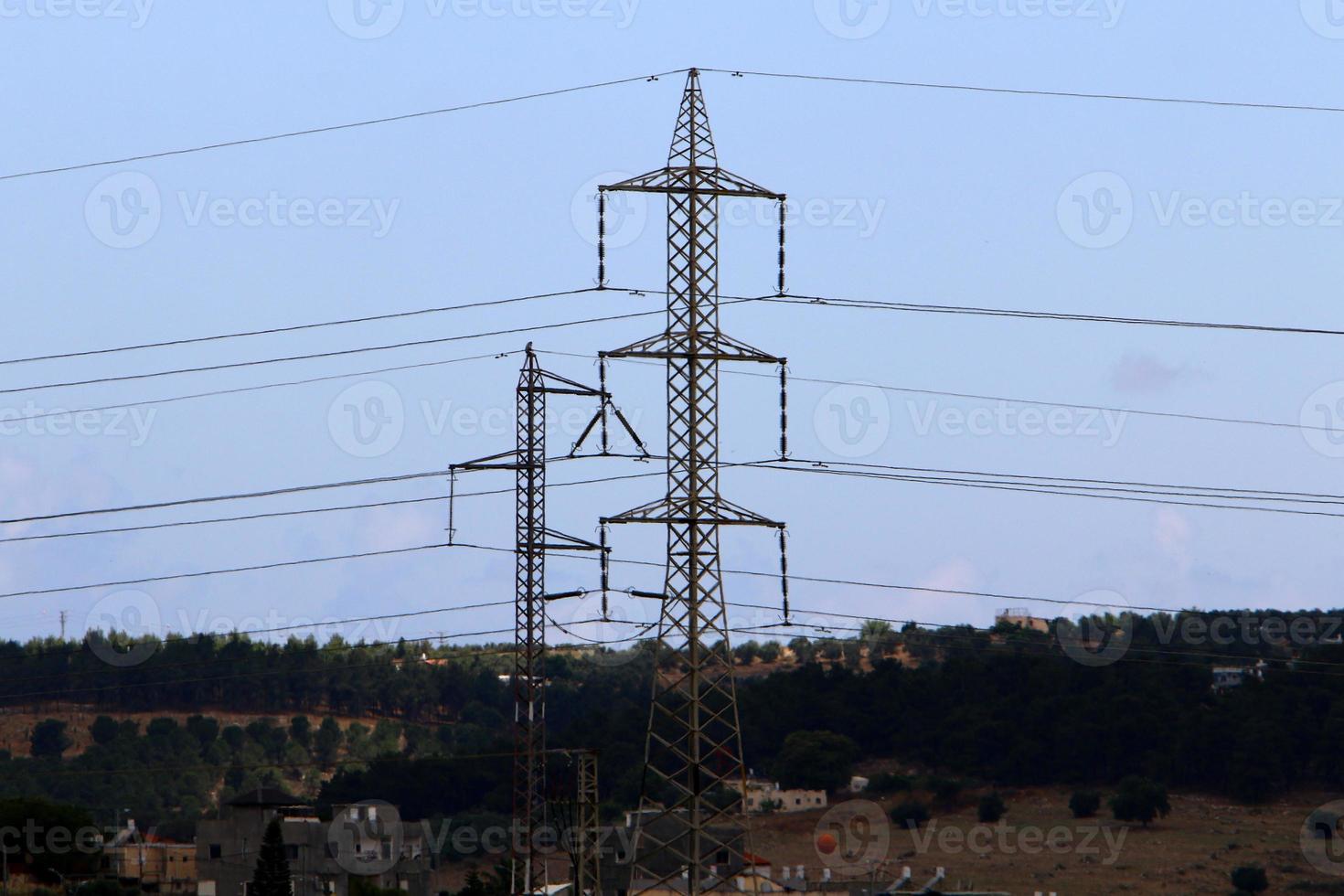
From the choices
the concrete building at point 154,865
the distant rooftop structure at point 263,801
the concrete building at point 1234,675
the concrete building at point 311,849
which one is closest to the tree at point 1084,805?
the concrete building at point 1234,675

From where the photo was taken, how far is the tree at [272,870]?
88.2m

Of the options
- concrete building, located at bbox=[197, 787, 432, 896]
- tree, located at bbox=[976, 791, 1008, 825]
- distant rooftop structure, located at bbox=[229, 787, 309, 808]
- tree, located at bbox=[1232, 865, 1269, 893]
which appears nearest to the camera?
concrete building, located at bbox=[197, 787, 432, 896]

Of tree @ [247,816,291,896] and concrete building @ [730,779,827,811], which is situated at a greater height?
concrete building @ [730,779,827,811]

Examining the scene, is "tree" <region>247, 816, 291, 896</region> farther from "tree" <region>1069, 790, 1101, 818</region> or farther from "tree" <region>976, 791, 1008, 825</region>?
"tree" <region>1069, 790, 1101, 818</region>

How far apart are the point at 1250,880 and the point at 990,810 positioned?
112 feet

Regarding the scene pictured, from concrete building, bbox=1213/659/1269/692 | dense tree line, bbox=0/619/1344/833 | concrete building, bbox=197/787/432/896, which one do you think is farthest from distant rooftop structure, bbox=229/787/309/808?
concrete building, bbox=1213/659/1269/692

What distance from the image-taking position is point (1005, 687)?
182750mm

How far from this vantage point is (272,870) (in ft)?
304

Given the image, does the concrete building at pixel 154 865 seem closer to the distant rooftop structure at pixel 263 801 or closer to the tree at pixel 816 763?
the distant rooftop structure at pixel 263 801

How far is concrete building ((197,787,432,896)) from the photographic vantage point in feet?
367

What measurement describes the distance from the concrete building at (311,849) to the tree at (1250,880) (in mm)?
52639

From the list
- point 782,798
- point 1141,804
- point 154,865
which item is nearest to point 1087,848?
point 1141,804

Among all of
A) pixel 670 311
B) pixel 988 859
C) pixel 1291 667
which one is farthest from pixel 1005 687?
pixel 670 311

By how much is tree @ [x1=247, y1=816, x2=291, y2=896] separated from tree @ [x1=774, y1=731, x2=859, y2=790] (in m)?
78.8
